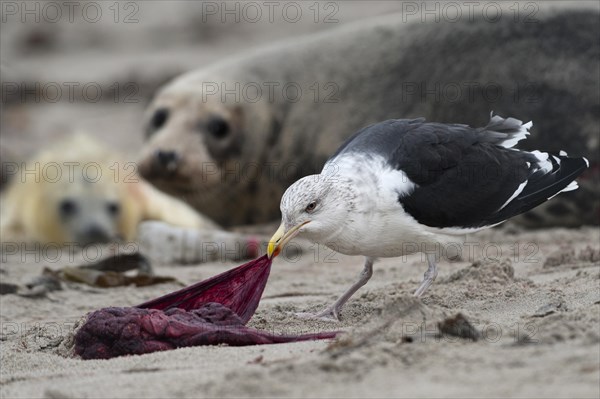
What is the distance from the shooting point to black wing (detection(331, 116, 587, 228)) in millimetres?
4500

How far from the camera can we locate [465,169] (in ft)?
15.2

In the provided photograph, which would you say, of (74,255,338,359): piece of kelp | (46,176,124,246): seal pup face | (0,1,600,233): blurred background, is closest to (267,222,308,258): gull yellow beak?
(74,255,338,359): piece of kelp

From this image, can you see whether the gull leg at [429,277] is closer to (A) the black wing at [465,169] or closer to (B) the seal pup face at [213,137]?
(A) the black wing at [465,169]

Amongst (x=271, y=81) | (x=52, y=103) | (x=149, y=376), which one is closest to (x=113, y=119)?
(x=52, y=103)

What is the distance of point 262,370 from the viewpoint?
3.07 m

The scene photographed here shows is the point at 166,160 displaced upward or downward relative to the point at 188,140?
downward

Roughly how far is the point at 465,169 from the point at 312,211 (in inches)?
31.4

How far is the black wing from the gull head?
0.94 ft

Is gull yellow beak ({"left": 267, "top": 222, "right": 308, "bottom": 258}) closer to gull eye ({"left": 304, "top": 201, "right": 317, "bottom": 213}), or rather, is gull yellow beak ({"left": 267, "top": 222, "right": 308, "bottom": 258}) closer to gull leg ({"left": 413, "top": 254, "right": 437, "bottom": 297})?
gull eye ({"left": 304, "top": 201, "right": 317, "bottom": 213})

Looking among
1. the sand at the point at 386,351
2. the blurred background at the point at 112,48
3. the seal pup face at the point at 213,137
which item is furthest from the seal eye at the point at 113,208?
the sand at the point at 386,351

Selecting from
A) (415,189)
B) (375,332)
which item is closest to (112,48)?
(415,189)

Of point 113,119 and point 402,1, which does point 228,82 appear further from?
point 402,1

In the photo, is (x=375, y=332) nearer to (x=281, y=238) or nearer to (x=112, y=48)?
(x=281, y=238)

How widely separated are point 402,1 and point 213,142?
754 cm
